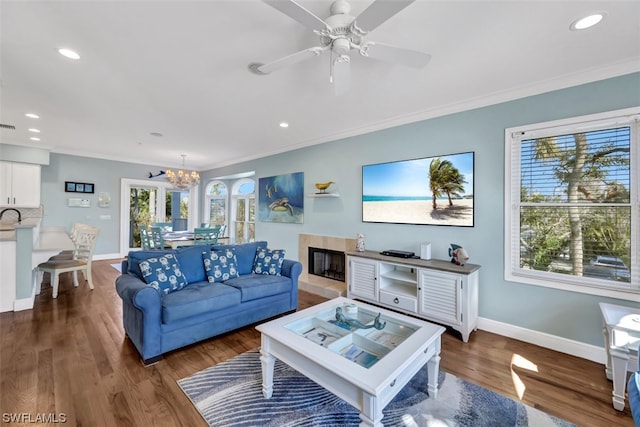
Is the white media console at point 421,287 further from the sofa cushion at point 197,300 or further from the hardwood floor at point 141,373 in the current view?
the sofa cushion at point 197,300

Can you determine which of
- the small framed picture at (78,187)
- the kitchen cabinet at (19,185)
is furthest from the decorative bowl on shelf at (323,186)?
the kitchen cabinet at (19,185)

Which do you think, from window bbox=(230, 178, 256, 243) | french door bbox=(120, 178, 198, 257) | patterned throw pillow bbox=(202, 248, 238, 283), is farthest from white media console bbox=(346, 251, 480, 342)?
french door bbox=(120, 178, 198, 257)

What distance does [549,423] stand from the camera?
1699 mm

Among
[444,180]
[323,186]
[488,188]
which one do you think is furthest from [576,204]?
[323,186]

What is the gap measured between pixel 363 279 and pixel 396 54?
2.72m

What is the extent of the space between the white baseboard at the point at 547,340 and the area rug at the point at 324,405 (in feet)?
3.77

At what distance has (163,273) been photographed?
2.67 meters

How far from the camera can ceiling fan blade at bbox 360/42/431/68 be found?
1.72 metres

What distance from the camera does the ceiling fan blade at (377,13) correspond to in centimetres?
130

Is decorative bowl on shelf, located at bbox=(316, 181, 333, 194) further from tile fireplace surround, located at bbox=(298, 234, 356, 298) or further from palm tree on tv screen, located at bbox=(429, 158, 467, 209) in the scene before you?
palm tree on tv screen, located at bbox=(429, 158, 467, 209)

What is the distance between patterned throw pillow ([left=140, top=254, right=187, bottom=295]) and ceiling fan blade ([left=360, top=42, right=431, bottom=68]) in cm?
268

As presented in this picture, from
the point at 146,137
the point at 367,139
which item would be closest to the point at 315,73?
the point at 367,139

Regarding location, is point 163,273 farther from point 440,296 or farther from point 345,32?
point 440,296

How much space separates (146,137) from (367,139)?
13.1 feet
